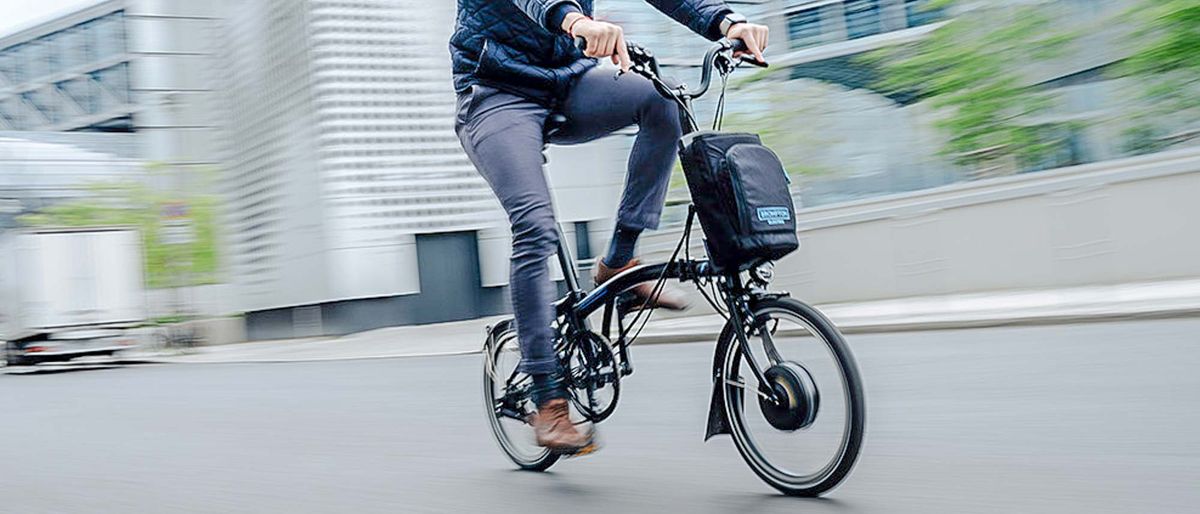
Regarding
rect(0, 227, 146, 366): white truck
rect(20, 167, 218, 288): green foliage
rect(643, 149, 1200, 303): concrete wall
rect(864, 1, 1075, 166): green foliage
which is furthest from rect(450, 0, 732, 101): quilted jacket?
rect(20, 167, 218, 288): green foliage

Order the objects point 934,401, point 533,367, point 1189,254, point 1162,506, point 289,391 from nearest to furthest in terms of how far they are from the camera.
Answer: point 1162,506
point 533,367
point 934,401
point 289,391
point 1189,254

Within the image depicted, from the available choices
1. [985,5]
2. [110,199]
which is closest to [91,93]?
[110,199]

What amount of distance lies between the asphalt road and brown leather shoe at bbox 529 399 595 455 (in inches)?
6.6

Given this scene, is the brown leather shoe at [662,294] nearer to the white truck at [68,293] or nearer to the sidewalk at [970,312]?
the sidewalk at [970,312]

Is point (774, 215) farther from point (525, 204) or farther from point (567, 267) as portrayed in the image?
point (567, 267)

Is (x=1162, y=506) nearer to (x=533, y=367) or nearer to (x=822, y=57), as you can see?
(x=533, y=367)

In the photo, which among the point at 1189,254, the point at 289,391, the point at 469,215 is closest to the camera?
the point at 289,391

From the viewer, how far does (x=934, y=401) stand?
6.37 metres

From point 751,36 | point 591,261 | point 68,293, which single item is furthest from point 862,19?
point 751,36

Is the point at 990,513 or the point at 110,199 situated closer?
the point at 990,513

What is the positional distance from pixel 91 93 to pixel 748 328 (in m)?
63.6

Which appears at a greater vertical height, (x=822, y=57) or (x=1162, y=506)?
(x=822, y=57)

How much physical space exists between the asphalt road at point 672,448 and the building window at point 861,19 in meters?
18.0

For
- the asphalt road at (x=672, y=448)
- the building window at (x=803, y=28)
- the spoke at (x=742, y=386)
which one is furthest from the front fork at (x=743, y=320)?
the building window at (x=803, y=28)
